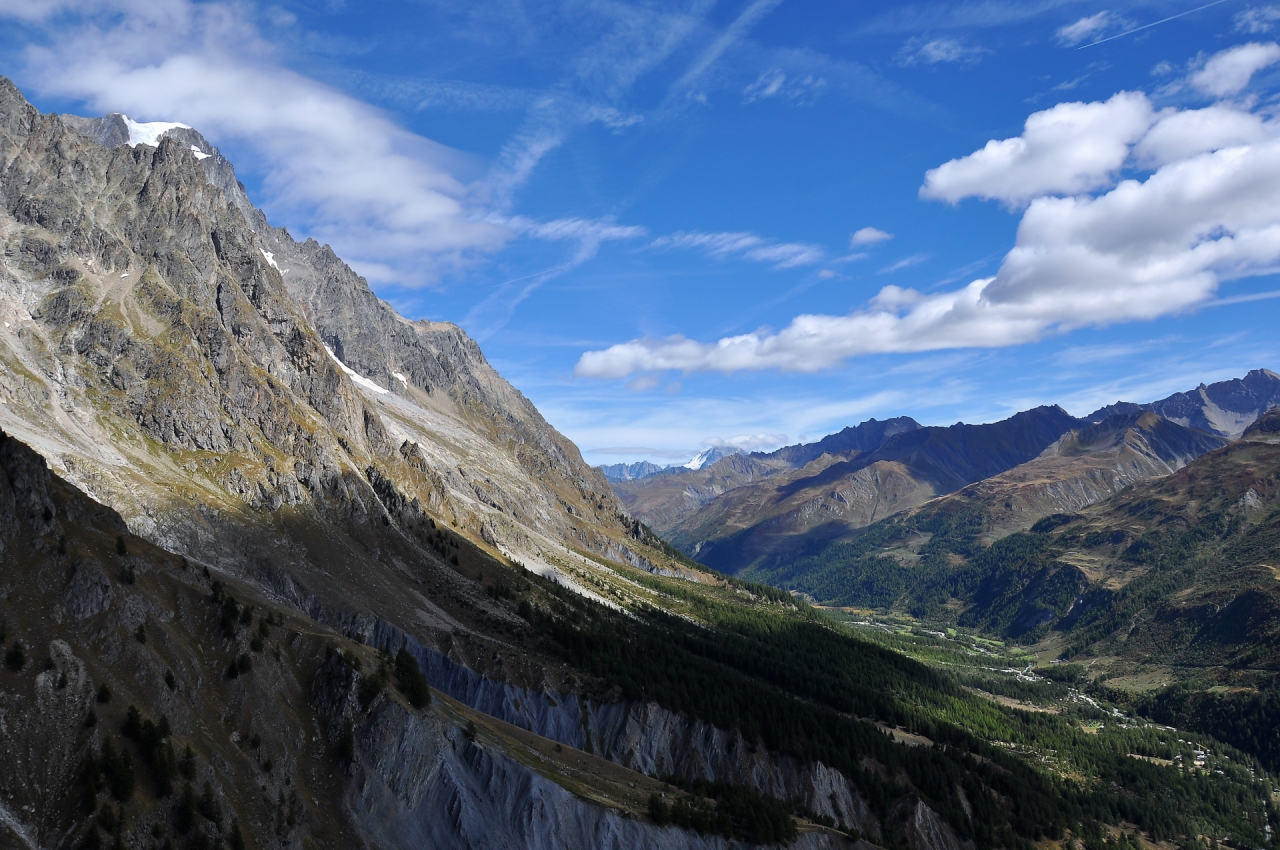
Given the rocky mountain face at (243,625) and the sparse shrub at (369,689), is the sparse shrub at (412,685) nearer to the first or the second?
the rocky mountain face at (243,625)

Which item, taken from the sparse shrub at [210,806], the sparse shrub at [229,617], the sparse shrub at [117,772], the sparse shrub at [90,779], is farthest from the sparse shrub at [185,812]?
the sparse shrub at [229,617]

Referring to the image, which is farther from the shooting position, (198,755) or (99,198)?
(99,198)

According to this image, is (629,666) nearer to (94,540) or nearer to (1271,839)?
(94,540)

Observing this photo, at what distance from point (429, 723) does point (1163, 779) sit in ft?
664

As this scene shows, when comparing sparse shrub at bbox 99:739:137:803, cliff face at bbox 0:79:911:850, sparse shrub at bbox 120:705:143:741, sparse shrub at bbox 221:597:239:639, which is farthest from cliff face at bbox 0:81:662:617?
sparse shrub at bbox 99:739:137:803

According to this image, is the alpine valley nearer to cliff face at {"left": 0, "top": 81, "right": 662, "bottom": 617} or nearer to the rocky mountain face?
the rocky mountain face

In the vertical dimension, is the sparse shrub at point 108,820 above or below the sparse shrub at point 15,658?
below

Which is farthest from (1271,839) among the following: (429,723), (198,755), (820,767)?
(198,755)

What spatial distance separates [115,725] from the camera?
187ft

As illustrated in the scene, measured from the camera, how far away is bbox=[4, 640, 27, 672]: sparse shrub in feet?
182

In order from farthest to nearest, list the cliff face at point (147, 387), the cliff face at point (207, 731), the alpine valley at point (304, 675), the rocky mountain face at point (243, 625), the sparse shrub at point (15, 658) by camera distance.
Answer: the cliff face at point (147, 387) → the alpine valley at point (304, 675) → the rocky mountain face at point (243, 625) → the sparse shrub at point (15, 658) → the cliff face at point (207, 731)

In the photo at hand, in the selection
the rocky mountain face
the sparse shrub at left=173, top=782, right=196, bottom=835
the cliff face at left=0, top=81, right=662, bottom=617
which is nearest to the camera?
the sparse shrub at left=173, top=782, right=196, bottom=835

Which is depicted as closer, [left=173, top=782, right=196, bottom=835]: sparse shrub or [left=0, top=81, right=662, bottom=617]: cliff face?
[left=173, top=782, right=196, bottom=835]: sparse shrub

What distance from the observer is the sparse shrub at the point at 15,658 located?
5547 cm
